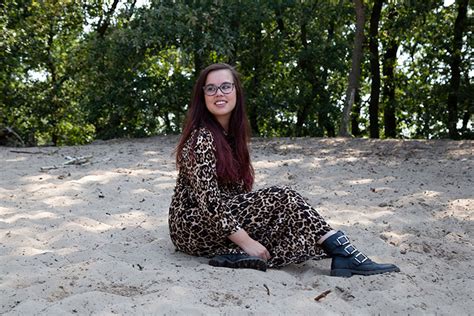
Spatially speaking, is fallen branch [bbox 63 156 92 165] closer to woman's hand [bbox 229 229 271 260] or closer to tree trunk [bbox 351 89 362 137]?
woman's hand [bbox 229 229 271 260]

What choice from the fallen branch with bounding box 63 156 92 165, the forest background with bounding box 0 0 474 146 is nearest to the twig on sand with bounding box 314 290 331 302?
the fallen branch with bounding box 63 156 92 165

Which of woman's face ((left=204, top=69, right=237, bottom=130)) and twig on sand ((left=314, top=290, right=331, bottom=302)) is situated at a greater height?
woman's face ((left=204, top=69, right=237, bottom=130))

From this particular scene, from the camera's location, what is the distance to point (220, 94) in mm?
3398

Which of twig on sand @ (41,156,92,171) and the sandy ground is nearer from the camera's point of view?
the sandy ground

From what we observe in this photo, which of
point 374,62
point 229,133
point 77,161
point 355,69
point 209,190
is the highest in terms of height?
point 374,62

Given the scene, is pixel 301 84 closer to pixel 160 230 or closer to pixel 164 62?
pixel 164 62

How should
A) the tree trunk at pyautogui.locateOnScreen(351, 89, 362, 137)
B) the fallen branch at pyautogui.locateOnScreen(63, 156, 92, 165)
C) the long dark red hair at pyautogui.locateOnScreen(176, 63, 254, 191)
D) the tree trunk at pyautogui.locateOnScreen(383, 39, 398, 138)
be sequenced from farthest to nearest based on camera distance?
the tree trunk at pyautogui.locateOnScreen(351, 89, 362, 137) < the tree trunk at pyautogui.locateOnScreen(383, 39, 398, 138) < the fallen branch at pyautogui.locateOnScreen(63, 156, 92, 165) < the long dark red hair at pyautogui.locateOnScreen(176, 63, 254, 191)

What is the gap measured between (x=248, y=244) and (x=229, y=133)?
2.43 ft

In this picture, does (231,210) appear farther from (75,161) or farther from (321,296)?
(75,161)

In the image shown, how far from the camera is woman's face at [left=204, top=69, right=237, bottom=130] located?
3.40m

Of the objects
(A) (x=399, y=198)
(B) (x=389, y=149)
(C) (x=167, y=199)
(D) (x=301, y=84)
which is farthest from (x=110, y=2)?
(A) (x=399, y=198)

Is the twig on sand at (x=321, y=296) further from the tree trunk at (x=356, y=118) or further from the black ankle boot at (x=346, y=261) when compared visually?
the tree trunk at (x=356, y=118)

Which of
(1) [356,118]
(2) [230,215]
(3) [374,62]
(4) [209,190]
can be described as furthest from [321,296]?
(1) [356,118]

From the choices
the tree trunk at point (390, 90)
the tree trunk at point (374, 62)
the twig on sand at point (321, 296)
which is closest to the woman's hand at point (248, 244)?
the twig on sand at point (321, 296)
